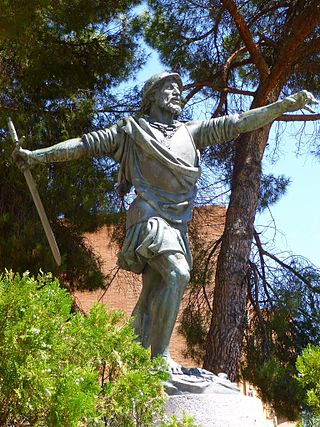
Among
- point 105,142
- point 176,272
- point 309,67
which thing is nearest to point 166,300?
point 176,272

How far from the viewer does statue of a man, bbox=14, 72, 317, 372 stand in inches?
169

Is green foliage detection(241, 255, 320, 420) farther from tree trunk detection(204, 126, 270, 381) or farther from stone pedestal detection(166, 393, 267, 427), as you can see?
stone pedestal detection(166, 393, 267, 427)

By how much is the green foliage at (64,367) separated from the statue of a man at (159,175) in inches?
32.9

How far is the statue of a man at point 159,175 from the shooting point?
4289 mm

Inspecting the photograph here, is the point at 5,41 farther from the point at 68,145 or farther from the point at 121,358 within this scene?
the point at 121,358

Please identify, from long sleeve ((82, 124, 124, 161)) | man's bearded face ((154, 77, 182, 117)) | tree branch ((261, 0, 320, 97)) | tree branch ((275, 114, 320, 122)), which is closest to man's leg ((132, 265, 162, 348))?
long sleeve ((82, 124, 124, 161))

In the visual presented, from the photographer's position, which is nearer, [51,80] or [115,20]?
[51,80]

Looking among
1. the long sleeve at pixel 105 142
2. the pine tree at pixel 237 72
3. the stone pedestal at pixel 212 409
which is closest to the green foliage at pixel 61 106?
the pine tree at pixel 237 72

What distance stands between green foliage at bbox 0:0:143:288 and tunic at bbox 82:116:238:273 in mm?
3246

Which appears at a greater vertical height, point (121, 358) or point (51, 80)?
point (51, 80)

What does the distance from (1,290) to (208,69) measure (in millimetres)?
8122

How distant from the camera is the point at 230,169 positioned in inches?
398

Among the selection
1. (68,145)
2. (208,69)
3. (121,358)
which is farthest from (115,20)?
(121,358)

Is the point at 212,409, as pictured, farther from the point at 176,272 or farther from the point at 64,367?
the point at 64,367
